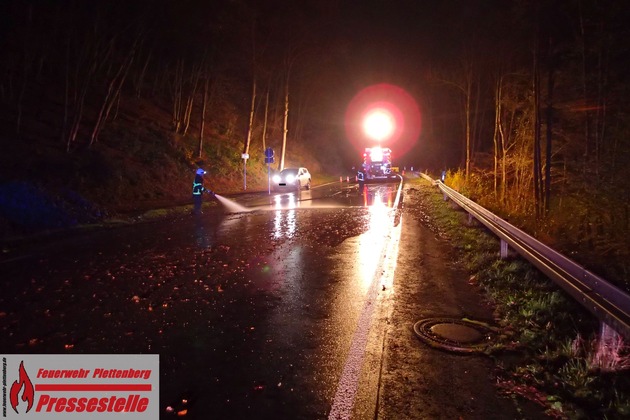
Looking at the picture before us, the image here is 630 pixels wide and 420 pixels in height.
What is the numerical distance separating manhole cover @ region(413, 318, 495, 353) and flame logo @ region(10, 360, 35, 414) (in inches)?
155

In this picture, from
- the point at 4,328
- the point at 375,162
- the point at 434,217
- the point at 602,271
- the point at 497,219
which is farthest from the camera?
the point at 375,162

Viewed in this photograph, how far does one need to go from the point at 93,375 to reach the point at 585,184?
12710 mm

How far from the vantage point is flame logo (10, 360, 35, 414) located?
12.2 feet

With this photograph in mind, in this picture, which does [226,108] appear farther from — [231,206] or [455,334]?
[455,334]

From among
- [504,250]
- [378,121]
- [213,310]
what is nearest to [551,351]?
[504,250]

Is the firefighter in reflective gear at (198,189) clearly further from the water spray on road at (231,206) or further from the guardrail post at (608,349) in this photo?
the guardrail post at (608,349)

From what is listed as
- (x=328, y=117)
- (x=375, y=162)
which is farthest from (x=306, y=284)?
(x=328, y=117)

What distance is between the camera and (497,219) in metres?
8.80

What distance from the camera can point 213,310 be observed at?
5801mm

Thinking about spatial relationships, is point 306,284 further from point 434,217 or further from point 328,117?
point 328,117

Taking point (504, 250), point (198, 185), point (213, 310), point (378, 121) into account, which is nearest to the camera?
point (213, 310)

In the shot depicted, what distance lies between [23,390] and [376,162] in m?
38.1

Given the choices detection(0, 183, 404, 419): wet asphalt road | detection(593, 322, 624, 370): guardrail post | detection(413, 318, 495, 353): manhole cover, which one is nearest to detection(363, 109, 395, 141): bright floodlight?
detection(0, 183, 404, 419): wet asphalt road

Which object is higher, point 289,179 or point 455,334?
point 289,179
